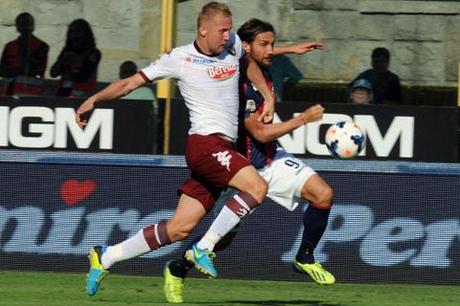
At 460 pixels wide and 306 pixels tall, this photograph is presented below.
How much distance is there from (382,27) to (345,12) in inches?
14.2

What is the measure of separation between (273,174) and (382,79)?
125 inches

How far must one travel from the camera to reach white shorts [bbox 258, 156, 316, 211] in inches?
374

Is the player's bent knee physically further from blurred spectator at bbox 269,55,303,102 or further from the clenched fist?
blurred spectator at bbox 269,55,303,102

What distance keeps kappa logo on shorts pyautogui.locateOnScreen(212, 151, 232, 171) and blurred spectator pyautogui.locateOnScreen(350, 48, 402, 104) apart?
11.7 ft

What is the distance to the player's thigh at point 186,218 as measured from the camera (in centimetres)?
921

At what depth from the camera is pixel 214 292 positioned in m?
10.6

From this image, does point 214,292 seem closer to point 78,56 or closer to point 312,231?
point 312,231

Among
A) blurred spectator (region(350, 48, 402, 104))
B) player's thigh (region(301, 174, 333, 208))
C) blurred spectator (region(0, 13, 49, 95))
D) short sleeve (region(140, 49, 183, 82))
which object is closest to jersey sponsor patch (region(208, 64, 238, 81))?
short sleeve (region(140, 49, 183, 82))

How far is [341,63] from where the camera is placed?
12.4 metres

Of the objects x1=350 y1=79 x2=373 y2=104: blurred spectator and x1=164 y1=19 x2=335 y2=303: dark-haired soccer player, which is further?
x1=350 y1=79 x2=373 y2=104: blurred spectator

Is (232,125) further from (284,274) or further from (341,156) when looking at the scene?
(284,274)

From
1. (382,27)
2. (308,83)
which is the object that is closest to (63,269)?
(308,83)

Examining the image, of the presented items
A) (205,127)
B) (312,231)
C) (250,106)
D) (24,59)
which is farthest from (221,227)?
(24,59)

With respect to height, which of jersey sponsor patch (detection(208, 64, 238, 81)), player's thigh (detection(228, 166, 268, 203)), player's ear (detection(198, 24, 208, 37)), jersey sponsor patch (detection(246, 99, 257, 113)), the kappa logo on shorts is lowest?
player's thigh (detection(228, 166, 268, 203))
